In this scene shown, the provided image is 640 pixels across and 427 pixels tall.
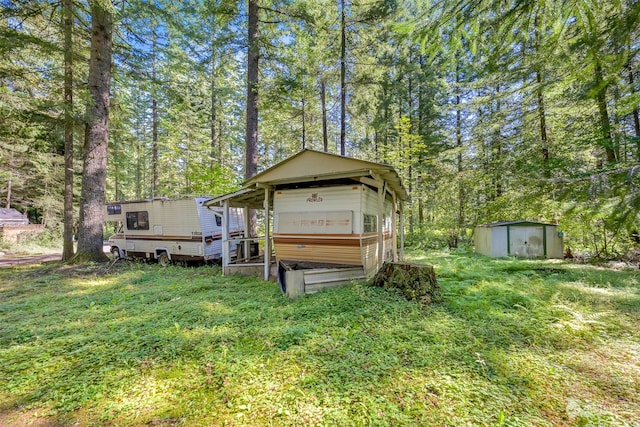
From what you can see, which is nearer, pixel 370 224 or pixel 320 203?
pixel 320 203

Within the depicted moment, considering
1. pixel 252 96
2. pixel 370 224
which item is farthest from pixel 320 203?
pixel 252 96

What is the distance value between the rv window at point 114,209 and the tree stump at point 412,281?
10315mm

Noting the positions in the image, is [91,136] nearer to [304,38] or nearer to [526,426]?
[304,38]

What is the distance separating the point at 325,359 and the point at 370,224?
161 inches

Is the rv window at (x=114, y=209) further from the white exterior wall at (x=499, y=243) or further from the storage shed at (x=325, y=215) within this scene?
the white exterior wall at (x=499, y=243)

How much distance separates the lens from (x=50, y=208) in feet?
56.3

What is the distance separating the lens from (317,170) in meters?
5.82

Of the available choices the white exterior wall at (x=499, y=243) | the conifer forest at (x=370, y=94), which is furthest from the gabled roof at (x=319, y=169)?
the white exterior wall at (x=499, y=243)

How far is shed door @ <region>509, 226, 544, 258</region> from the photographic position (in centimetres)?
1069

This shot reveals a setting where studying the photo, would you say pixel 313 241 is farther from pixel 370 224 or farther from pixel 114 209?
pixel 114 209

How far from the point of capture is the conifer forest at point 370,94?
354cm

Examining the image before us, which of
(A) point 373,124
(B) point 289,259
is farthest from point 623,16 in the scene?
(A) point 373,124

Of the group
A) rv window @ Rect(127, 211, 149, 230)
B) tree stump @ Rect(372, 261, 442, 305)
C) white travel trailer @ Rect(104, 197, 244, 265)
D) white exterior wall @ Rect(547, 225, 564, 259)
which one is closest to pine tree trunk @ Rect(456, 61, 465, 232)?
white exterior wall @ Rect(547, 225, 564, 259)

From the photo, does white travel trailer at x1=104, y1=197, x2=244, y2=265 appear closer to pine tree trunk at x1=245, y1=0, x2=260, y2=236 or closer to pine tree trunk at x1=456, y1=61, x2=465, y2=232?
pine tree trunk at x1=245, y1=0, x2=260, y2=236
